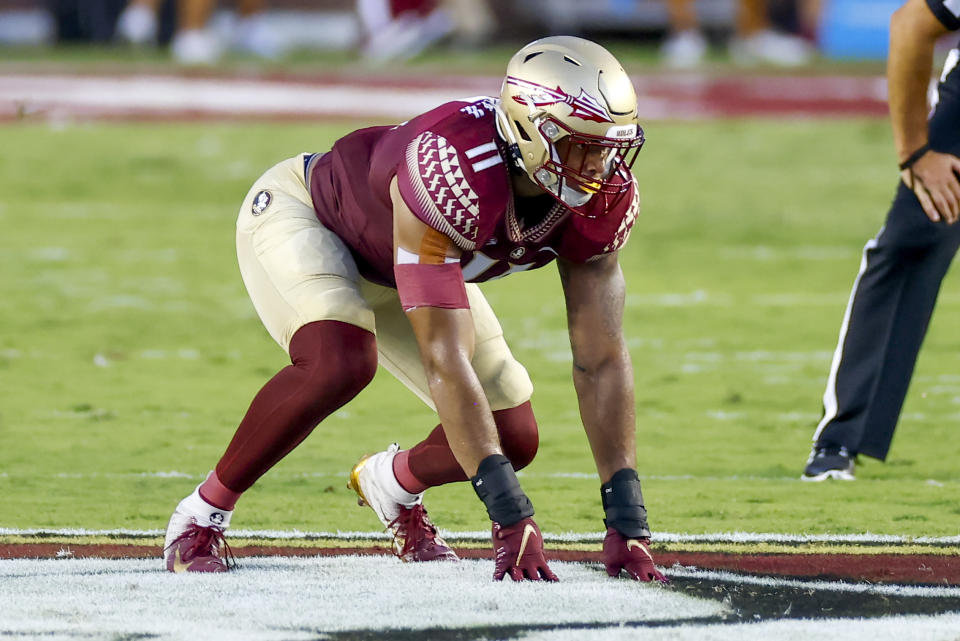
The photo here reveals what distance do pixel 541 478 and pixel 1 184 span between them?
7520 mm

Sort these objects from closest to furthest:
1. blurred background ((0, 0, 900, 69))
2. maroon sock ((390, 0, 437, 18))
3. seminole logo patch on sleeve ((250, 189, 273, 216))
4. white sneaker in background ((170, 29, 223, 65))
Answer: seminole logo patch on sleeve ((250, 189, 273, 216)) < white sneaker in background ((170, 29, 223, 65)) < blurred background ((0, 0, 900, 69)) < maroon sock ((390, 0, 437, 18))

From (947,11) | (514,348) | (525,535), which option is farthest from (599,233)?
(514,348)

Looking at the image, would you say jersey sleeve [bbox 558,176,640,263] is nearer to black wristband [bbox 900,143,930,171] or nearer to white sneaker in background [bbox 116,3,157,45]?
black wristband [bbox 900,143,930,171]

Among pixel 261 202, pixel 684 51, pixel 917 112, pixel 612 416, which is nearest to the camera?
pixel 612 416

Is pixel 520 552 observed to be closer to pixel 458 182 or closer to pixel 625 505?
pixel 625 505

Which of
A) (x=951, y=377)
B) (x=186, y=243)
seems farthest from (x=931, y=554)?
(x=186, y=243)

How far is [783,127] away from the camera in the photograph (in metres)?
14.7

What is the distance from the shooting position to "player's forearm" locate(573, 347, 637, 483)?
176 inches

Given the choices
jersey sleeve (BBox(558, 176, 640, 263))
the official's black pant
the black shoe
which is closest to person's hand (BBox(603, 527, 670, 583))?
jersey sleeve (BBox(558, 176, 640, 263))

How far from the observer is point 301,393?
14.7 ft

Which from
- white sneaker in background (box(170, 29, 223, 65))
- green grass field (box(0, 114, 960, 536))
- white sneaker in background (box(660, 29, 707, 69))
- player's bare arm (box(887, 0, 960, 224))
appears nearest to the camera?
player's bare arm (box(887, 0, 960, 224))

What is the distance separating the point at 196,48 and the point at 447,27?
3.35 metres

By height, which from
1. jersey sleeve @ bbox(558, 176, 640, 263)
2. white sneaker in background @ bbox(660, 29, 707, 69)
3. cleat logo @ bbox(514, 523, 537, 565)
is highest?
jersey sleeve @ bbox(558, 176, 640, 263)

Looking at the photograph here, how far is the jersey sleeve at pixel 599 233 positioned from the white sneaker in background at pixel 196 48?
13544mm
